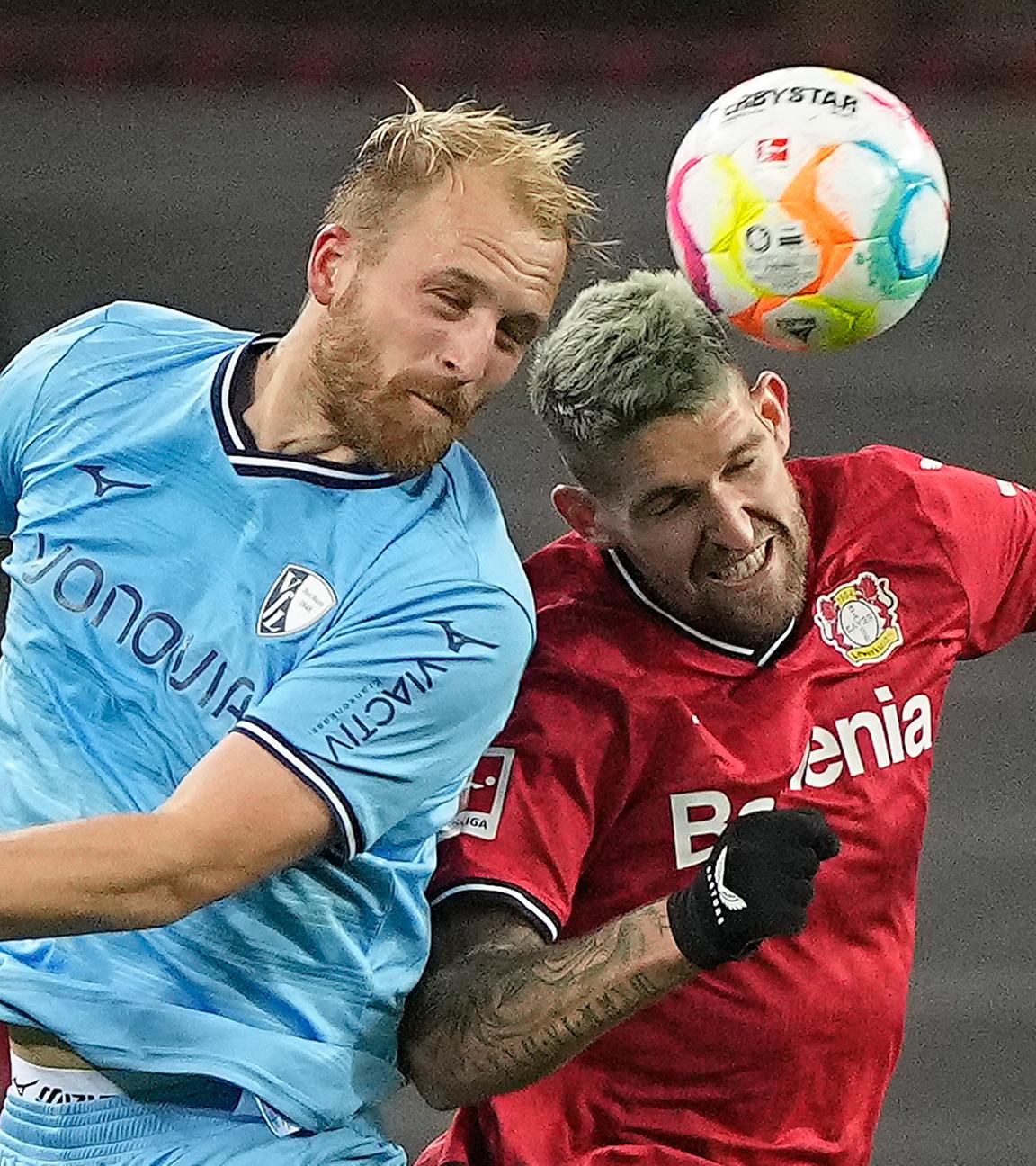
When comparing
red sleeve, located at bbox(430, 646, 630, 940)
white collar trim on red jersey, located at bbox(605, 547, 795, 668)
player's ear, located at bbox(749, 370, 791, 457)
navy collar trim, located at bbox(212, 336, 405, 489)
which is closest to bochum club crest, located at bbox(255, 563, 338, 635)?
navy collar trim, located at bbox(212, 336, 405, 489)

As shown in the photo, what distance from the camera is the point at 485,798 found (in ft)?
7.77

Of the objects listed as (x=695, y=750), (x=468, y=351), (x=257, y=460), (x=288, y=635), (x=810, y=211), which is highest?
(x=810, y=211)

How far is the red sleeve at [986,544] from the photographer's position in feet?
8.43

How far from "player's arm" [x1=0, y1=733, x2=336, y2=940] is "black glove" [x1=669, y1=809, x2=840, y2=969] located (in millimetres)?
384

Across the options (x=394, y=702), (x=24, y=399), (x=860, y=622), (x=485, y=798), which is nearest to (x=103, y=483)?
(x=24, y=399)

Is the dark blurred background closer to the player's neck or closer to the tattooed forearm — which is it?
the tattooed forearm

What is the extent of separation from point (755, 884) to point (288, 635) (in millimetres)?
530

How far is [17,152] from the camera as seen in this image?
4.70 meters

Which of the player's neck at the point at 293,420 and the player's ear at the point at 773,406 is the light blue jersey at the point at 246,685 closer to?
the player's neck at the point at 293,420

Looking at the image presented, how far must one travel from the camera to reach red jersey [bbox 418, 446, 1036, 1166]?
238 cm

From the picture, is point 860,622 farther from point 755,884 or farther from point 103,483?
point 103,483

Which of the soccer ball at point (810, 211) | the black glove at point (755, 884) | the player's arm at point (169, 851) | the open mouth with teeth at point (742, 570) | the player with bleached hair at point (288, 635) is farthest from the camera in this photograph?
the open mouth with teeth at point (742, 570)

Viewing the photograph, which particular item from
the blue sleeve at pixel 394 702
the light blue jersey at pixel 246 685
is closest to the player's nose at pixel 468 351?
the light blue jersey at pixel 246 685

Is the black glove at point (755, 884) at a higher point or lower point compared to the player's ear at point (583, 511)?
lower
